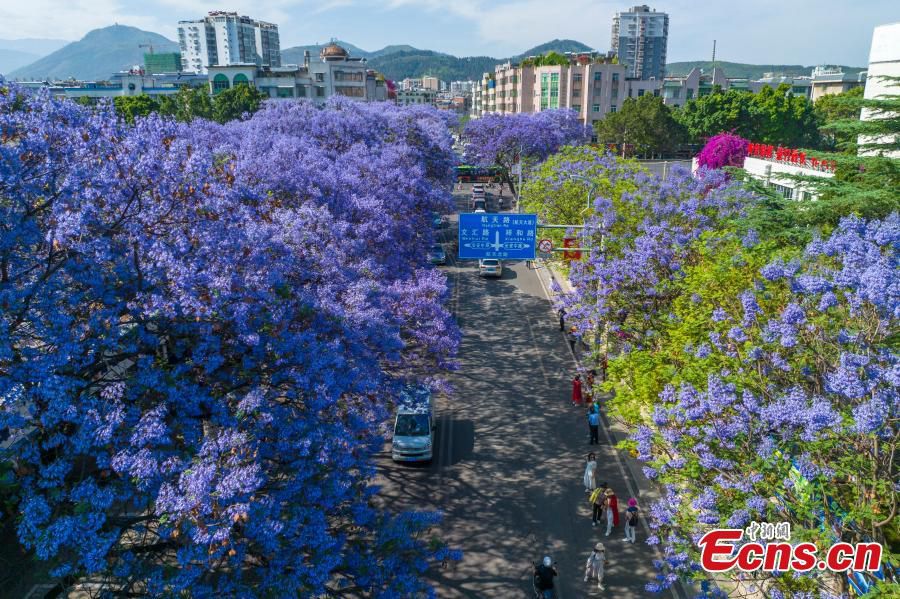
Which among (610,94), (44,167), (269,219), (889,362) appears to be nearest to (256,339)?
(44,167)

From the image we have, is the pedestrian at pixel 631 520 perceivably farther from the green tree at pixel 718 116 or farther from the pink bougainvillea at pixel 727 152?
the green tree at pixel 718 116

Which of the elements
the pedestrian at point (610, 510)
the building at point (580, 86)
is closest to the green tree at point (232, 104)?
the building at point (580, 86)

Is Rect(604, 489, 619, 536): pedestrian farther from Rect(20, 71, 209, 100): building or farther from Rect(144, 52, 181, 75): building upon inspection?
Rect(144, 52, 181, 75): building

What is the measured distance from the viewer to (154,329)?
377 inches

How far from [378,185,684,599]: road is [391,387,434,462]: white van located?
0.49 meters

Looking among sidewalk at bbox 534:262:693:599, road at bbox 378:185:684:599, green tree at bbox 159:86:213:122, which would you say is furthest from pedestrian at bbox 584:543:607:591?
green tree at bbox 159:86:213:122

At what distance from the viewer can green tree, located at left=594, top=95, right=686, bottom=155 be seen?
247 feet

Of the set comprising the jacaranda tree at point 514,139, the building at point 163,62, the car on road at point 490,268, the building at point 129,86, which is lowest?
the car on road at point 490,268

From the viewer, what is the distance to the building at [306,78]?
8600 centimetres

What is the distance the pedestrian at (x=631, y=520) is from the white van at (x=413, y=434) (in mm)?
5990

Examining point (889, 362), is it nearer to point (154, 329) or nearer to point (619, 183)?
point (154, 329)

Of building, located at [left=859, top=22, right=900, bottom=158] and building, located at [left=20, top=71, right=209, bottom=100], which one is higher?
building, located at [left=20, top=71, right=209, bottom=100]

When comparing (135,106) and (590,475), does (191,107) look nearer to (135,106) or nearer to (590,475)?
(135,106)

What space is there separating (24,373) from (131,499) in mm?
2342
